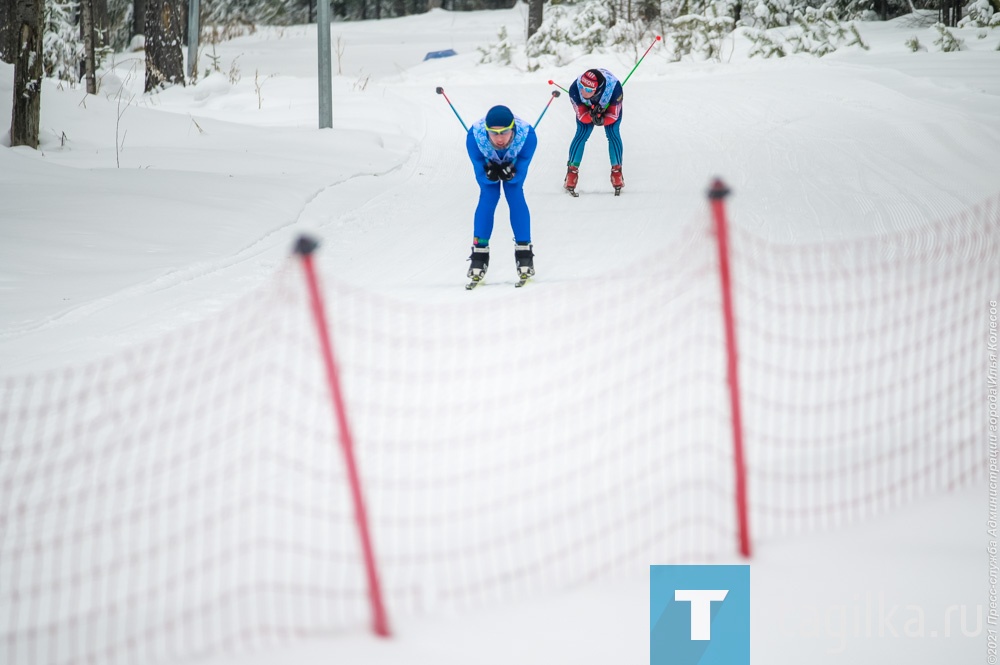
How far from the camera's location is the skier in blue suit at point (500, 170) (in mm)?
7004

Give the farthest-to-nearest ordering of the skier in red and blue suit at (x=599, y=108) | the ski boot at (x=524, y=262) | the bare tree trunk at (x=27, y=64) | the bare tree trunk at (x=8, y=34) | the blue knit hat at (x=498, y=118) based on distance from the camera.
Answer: the bare tree trunk at (x=8, y=34) → the bare tree trunk at (x=27, y=64) → the skier in red and blue suit at (x=599, y=108) → the ski boot at (x=524, y=262) → the blue knit hat at (x=498, y=118)

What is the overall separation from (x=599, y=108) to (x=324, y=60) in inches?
228

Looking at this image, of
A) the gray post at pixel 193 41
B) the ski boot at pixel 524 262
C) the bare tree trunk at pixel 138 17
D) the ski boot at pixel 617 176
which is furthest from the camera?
the bare tree trunk at pixel 138 17

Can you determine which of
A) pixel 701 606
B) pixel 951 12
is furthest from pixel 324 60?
A: pixel 951 12

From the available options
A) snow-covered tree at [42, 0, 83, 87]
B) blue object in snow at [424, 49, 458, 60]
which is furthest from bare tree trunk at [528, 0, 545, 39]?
snow-covered tree at [42, 0, 83, 87]

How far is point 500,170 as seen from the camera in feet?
23.9

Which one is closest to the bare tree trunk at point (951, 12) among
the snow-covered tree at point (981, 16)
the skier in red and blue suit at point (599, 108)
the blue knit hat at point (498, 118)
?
the snow-covered tree at point (981, 16)

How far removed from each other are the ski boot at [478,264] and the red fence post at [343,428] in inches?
172

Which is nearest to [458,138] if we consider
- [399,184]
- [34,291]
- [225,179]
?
[399,184]

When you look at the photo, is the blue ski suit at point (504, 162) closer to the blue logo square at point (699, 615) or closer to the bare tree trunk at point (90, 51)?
the blue logo square at point (699, 615)

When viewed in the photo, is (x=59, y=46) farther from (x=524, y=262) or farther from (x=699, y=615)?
(x=699, y=615)

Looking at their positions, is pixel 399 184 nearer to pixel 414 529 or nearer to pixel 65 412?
pixel 65 412

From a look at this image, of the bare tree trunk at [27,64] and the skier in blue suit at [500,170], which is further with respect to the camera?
the bare tree trunk at [27,64]

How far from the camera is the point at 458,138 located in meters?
15.0
